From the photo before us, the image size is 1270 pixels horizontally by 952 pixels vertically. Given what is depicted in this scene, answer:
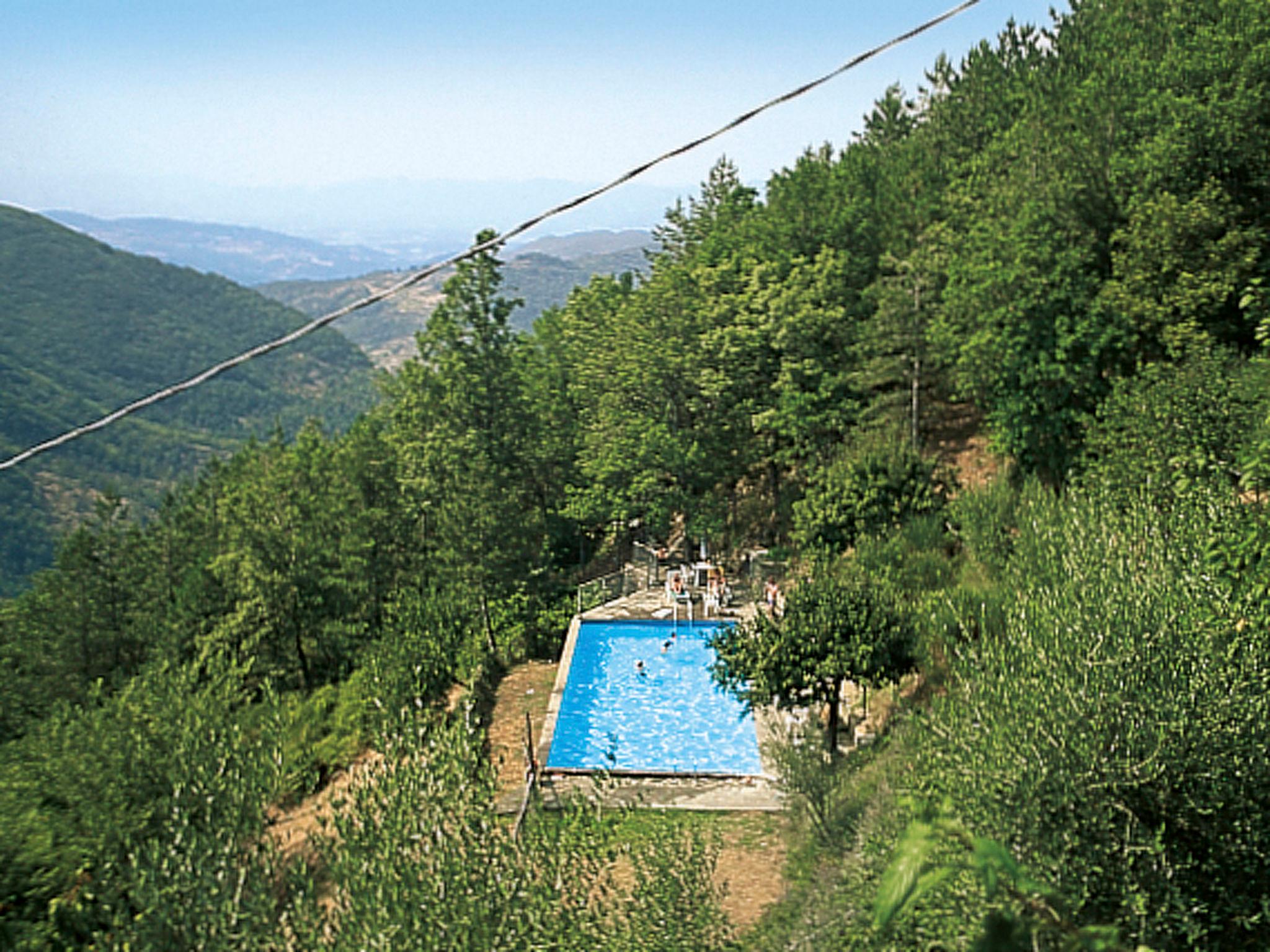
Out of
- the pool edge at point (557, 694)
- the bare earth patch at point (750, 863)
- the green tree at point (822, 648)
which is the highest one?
the green tree at point (822, 648)

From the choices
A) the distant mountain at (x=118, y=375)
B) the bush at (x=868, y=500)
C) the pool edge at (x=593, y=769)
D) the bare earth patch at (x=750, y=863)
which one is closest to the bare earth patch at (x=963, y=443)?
the bush at (x=868, y=500)

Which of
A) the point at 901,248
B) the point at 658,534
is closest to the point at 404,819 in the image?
the point at 658,534

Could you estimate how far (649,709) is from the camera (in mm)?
19766

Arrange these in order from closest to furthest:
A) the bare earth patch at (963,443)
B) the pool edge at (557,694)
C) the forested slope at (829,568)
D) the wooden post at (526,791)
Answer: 1. the forested slope at (829,568)
2. the wooden post at (526,791)
3. the pool edge at (557,694)
4. the bare earth patch at (963,443)

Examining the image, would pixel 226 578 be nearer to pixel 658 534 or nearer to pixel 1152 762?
pixel 658 534

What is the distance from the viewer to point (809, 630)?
12828 mm

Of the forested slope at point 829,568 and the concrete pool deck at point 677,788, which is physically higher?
the forested slope at point 829,568

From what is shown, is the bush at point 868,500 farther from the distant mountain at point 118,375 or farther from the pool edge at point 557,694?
the distant mountain at point 118,375

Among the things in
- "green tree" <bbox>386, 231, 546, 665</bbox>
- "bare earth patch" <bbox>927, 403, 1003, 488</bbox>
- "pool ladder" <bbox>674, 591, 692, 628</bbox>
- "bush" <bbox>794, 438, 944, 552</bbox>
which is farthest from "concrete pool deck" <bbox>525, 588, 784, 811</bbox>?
"bare earth patch" <bbox>927, 403, 1003, 488</bbox>

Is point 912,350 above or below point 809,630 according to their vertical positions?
above

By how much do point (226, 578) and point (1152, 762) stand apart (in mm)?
25927

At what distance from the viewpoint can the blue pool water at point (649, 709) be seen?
16891 mm

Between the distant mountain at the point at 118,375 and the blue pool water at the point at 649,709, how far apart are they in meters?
76.3

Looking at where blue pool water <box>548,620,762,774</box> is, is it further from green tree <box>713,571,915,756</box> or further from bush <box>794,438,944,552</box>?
bush <box>794,438,944,552</box>
